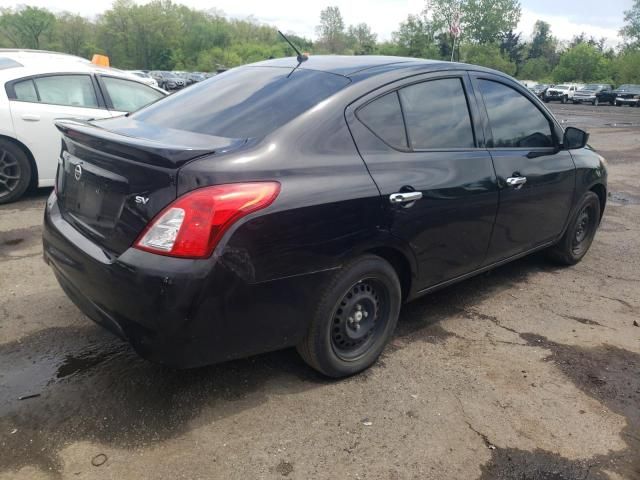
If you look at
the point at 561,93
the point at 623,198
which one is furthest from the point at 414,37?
the point at 623,198

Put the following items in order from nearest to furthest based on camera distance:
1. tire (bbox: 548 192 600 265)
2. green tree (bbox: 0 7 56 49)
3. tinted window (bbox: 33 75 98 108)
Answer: tire (bbox: 548 192 600 265) < tinted window (bbox: 33 75 98 108) < green tree (bbox: 0 7 56 49)

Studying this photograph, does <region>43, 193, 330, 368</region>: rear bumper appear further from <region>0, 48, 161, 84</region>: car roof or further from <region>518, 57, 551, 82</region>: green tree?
<region>518, 57, 551, 82</region>: green tree

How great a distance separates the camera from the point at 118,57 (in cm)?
8956

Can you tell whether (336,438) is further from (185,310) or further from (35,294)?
(35,294)

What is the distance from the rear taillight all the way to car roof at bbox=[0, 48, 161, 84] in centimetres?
498

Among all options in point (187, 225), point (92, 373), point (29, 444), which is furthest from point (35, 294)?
point (187, 225)

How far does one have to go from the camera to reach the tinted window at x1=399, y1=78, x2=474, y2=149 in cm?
309

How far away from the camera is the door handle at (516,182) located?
3.62 m

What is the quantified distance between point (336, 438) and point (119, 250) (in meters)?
1.30

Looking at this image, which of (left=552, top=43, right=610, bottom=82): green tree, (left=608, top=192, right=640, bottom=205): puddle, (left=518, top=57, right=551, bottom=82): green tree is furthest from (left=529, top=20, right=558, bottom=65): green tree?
(left=608, top=192, right=640, bottom=205): puddle

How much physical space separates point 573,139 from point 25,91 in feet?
18.6

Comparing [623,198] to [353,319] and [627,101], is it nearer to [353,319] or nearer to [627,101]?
[353,319]

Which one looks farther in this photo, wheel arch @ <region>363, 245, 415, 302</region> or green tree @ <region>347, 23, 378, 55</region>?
green tree @ <region>347, 23, 378, 55</region>

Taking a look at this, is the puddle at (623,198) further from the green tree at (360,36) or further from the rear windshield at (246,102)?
the green tree at (360,36)
